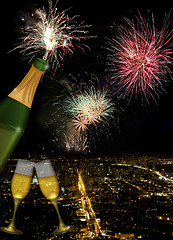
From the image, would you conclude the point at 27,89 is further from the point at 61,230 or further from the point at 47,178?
the point at 61,230

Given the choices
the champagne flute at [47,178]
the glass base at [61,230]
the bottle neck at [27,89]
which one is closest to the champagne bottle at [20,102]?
the bottle neck at [27,89]

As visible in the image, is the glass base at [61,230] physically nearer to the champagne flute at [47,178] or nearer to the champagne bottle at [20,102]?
the champagne flute at [47,178]

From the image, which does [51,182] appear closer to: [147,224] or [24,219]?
[24,219]

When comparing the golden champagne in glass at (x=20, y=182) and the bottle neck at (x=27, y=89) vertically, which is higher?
the bottle neck at (x=27, y=89)

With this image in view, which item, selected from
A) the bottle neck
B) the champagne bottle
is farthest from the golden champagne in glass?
the bottle neck

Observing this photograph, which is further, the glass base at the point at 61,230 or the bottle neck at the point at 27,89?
the glass base at the point at 61,230

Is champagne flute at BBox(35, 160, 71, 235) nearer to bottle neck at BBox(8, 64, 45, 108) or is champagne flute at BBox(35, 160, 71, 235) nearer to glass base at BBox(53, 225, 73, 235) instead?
glass base at BBox(53, 225, 73, 235)

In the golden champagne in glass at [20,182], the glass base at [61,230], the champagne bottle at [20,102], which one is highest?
the champagne bottle at [20,102]

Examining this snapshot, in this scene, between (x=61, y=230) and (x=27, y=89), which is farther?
(x=61, y=230)

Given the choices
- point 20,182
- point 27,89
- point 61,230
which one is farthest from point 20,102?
point 61,230
